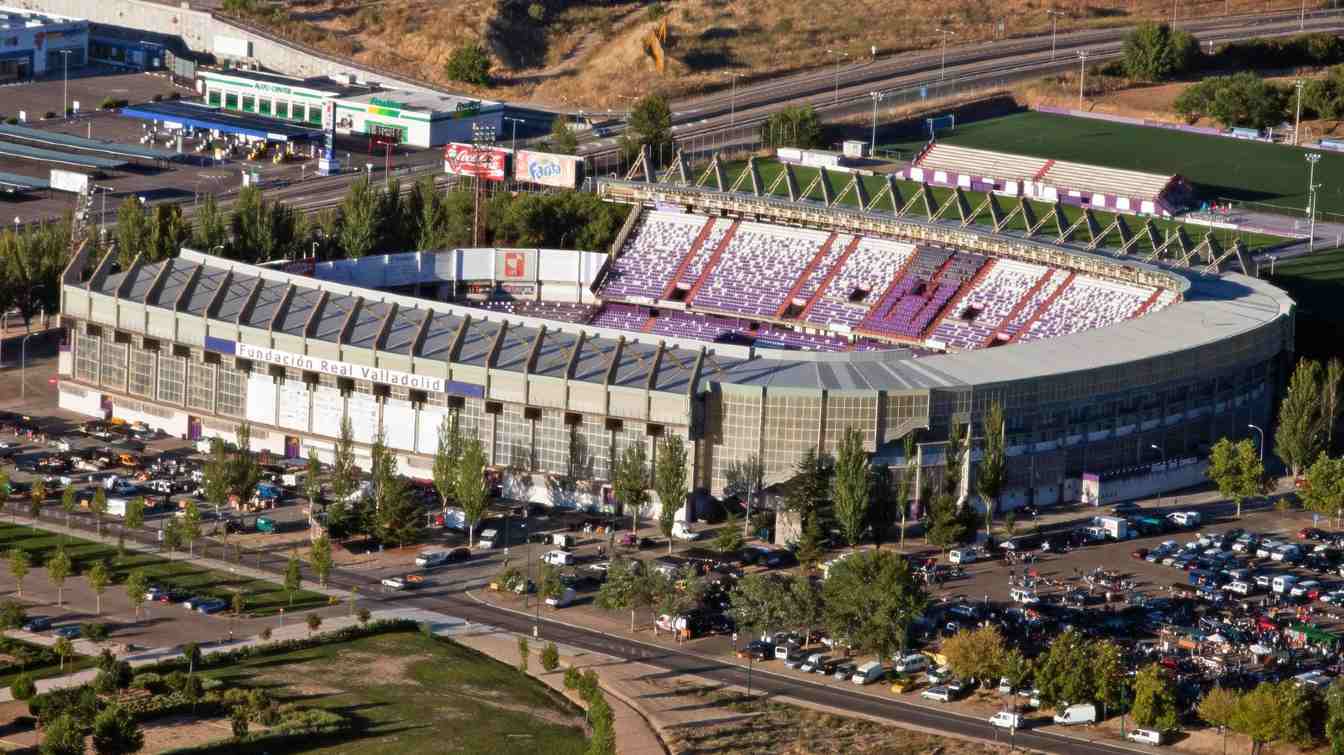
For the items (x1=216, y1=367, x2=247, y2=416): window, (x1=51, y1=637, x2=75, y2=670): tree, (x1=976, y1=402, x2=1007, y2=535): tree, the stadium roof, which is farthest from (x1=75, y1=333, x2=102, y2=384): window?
(x1=976, y1=402, x2=1007, y2=535): tree

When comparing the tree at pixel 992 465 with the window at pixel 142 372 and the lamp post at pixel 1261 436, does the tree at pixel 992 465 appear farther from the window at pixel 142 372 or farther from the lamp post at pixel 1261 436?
the window at pixel 142 372

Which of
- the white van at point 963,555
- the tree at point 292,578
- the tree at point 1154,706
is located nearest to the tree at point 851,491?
the white van at point 963,555

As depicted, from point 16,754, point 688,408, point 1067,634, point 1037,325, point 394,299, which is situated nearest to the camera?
point 16,754

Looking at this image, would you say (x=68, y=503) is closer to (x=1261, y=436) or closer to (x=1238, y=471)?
(x=1238, y=471)

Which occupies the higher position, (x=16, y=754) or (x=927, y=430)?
(x=927, y=430)

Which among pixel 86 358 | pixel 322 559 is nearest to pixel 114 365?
pixel 86 358

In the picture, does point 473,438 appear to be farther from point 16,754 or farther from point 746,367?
point 16,754

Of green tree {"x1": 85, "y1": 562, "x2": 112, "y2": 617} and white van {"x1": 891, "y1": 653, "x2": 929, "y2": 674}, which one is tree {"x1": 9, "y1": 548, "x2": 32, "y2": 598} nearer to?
green tree {"x1": 85, "y1": 562, "x2": 112, "y2": 617}

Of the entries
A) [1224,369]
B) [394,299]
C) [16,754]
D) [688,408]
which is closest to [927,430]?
[688,408]
